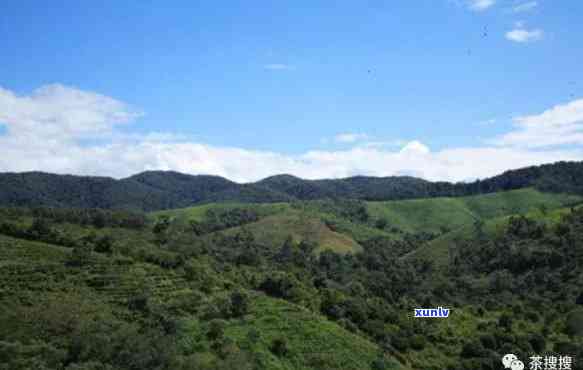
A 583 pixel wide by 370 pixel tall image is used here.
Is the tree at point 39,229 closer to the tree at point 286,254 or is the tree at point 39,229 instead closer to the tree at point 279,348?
the tree at point 279,348

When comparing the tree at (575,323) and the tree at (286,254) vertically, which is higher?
the tree at (286,254)

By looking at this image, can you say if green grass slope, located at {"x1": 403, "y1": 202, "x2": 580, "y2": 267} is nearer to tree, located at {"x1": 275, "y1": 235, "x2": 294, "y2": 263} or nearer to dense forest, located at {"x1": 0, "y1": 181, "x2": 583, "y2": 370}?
dense forest, located at {"x1": 0, "y1": 181, "x2": 583, "y2": 370}

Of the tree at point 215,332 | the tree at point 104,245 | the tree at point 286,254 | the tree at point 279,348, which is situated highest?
the tree at point 104,245

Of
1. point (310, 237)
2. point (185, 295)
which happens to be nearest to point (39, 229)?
point (185, 295)

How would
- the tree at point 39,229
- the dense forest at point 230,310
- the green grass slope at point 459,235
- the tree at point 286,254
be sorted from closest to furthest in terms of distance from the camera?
1. the dense forest at point 230,310
2. the tree at point 39,229
3. the tree at point 286,254
4. the green grass slope at point 459,235

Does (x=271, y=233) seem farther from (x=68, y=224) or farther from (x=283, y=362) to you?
(x=283, y=362)

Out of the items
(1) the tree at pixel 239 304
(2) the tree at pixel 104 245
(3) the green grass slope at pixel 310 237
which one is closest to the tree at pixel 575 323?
(1) the tree at pixel 239 304

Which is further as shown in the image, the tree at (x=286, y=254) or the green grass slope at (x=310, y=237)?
the green grass slope at (x=310, y=237)

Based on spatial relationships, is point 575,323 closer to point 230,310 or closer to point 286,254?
point 230,310

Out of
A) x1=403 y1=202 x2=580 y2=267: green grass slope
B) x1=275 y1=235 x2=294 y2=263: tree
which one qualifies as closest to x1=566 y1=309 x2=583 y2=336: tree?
x1=403 y1=202 x2=580 y2=267: green grass slope

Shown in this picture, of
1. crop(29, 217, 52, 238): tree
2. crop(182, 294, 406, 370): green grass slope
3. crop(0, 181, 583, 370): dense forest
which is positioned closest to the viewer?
Result: crop(0, 181, 583, 370): dense forest

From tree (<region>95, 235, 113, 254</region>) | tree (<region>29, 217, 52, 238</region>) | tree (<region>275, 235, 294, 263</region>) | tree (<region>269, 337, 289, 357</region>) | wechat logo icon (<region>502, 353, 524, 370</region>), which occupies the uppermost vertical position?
tree (<region>29, 217, 52, 238</region>)

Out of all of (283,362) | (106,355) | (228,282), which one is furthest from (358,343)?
(106,355)

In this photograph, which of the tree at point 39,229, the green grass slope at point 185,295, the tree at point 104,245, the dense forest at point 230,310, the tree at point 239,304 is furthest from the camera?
the tree at point 39,229
